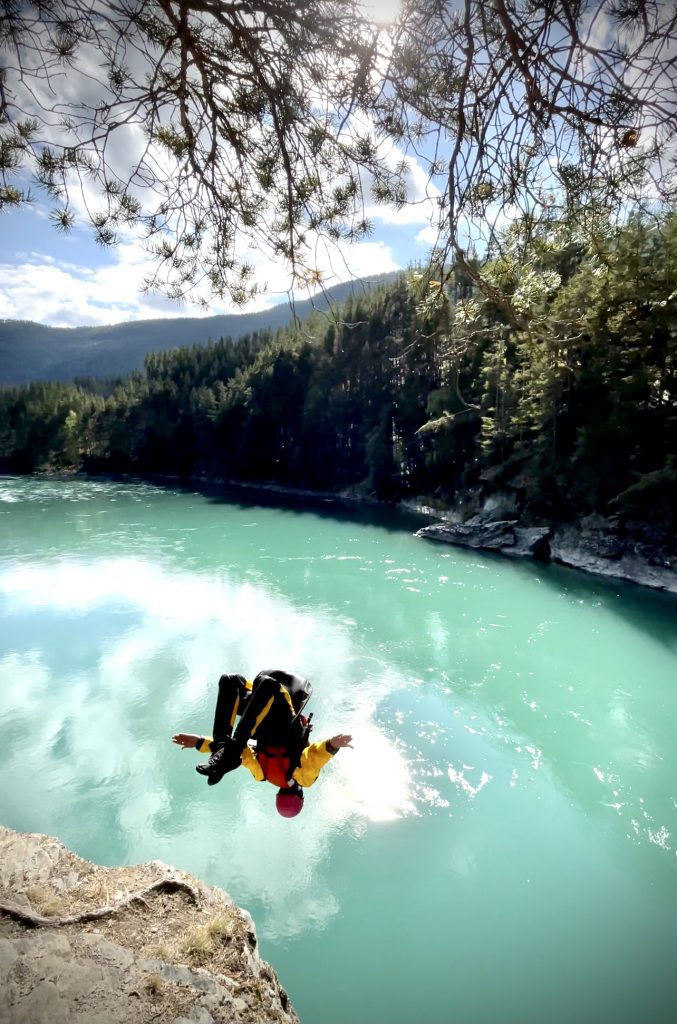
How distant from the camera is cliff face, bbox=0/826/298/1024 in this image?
245cm

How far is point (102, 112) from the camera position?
3023 millimetres

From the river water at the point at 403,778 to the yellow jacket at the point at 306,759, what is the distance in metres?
2.94

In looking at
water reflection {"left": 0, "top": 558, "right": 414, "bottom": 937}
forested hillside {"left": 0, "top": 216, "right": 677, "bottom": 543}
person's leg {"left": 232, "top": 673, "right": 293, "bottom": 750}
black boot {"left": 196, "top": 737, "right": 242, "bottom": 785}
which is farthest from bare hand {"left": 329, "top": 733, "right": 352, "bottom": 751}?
water reflection {"left": 0, "top": 558, "right": 414, "bottom": 937}

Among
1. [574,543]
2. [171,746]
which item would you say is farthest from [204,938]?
[574,543]

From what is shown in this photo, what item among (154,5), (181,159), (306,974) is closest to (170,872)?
(306,974)

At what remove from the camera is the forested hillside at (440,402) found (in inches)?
144

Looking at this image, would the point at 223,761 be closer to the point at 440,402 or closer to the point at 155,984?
the point at 155,984

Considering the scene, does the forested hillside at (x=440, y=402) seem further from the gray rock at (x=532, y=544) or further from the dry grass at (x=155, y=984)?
the dry grass at (x=155, y=984)

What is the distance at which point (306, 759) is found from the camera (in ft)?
11.1

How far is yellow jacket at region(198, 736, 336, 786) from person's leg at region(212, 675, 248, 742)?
101 millimetres

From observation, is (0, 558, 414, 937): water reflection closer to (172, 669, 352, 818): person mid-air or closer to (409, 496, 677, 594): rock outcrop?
(172, 669, 352, 818): person mid-air

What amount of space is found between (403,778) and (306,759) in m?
5.21

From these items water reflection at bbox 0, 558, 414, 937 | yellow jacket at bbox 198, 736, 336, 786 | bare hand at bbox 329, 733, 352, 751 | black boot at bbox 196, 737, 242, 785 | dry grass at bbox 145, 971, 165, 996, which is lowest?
water reflection at bbox 0, 558, 414, 937

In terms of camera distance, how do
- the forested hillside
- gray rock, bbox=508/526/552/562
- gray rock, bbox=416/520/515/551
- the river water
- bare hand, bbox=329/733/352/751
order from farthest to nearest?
gray rock, bbox=416/520/515/551, gray rock, bbox=508/526/552/562, the river water, the forested hillside, bare hand, bbox=329/733/352/751
